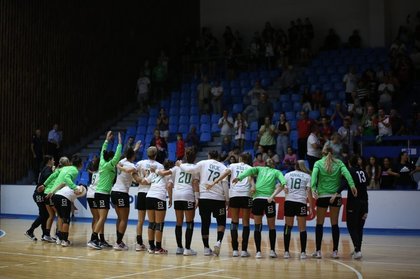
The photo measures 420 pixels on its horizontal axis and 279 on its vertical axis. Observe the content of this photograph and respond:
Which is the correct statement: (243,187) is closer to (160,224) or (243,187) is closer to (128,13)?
(160,224)

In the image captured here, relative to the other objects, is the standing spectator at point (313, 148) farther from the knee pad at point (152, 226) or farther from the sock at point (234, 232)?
the knee pad at point (152, 226)

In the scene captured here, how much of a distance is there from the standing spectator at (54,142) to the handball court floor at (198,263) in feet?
29.1

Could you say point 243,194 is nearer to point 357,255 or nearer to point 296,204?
point 296,204

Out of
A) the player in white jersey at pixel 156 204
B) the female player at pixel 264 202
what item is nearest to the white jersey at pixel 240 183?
the female player at pixel 264 202

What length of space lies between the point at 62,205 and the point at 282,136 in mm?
8873

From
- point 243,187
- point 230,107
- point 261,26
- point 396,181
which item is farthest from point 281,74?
point 243,187

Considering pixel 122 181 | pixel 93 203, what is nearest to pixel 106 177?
pixel 122 181

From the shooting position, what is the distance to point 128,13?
3039 centimetres

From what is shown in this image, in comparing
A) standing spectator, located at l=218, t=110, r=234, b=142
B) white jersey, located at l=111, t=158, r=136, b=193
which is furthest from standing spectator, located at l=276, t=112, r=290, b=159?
white jersey, located at l=111, t=158, r=136, b=193

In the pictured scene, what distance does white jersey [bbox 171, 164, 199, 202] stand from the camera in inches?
537

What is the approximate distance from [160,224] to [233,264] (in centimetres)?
206

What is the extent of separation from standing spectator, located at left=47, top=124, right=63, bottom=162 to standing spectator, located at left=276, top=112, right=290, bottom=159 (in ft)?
27.8

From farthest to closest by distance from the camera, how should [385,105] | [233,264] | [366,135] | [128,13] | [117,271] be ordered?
[128,13]
[385,105]
[366,135]
[233,264]
[117,271]

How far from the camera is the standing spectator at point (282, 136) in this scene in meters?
21.9
